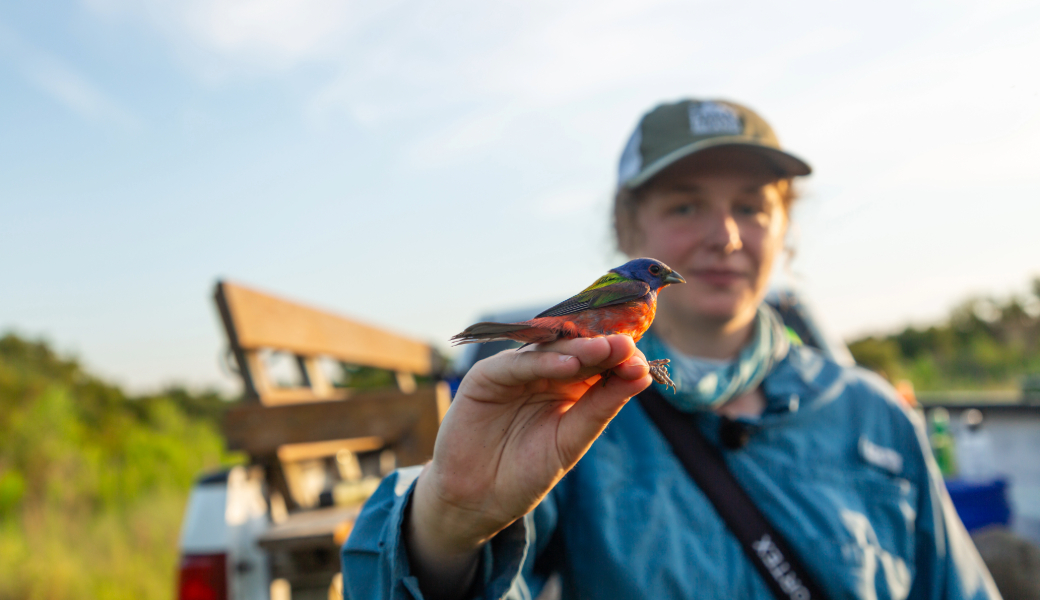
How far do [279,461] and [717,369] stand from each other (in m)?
2.29

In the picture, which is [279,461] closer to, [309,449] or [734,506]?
[309,449]

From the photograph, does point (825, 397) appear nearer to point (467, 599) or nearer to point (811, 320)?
point (467, 599)

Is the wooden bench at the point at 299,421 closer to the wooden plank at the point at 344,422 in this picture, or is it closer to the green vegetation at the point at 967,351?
the wooden plank at the point at 344,422

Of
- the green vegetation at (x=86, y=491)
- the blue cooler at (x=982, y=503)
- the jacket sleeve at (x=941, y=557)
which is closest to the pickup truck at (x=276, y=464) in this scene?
the jacket sleeve at (x=941, y=557)

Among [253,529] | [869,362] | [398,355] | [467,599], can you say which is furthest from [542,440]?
[869,362]

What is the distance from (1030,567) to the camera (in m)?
3.56

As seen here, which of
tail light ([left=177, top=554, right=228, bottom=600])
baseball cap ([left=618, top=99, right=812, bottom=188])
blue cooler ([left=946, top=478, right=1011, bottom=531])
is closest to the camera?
baseball cap ([left=618, top=99, right=812, bottom=188])

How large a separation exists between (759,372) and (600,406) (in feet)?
4.74

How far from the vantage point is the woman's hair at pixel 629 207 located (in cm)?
265

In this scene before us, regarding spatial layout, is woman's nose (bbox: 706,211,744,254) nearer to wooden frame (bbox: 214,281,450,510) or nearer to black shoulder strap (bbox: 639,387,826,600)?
black shoulder strap (bbox: 639,387,826,600)

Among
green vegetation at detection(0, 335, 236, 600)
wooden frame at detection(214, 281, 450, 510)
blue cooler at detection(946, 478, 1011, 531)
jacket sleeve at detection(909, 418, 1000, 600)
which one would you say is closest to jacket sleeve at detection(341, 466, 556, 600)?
wooden frame at detection(214, 281, 450, 510)

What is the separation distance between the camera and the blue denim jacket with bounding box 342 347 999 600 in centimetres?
198

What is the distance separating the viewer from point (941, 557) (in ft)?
7.73

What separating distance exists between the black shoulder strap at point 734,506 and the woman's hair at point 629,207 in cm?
75
